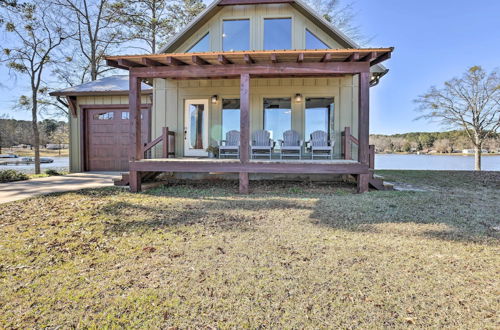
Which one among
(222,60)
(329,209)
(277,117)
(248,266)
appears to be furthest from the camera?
(277,117)

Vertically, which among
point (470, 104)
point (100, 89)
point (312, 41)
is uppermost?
point (312, 41)

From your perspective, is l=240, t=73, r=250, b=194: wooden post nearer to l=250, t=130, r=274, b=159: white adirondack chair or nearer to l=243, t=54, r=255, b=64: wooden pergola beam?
l=243, t=54, r=255, b=64: wooden pergola beam

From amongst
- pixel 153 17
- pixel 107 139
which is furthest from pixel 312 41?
pixel 153 17

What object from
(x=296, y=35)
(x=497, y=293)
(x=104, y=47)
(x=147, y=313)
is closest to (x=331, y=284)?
(x=497, y=293)

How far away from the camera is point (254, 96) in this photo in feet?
25.5

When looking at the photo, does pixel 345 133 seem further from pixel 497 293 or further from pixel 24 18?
pixel 24 18

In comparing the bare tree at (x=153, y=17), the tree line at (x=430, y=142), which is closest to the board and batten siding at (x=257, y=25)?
→ the bare tree at (x=153, y=17)

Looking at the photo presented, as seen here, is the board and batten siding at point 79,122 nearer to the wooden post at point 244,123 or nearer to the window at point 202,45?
the window at point 202,45

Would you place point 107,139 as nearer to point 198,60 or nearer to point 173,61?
point 173,61

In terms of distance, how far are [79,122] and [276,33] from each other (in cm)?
750

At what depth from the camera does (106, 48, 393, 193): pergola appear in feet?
17.9

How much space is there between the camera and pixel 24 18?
10797 mm

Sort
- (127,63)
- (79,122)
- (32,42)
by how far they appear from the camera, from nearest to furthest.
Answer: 1. (127,63)
2. (79,122)
3. (32,42)

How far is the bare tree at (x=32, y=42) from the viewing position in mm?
10570
